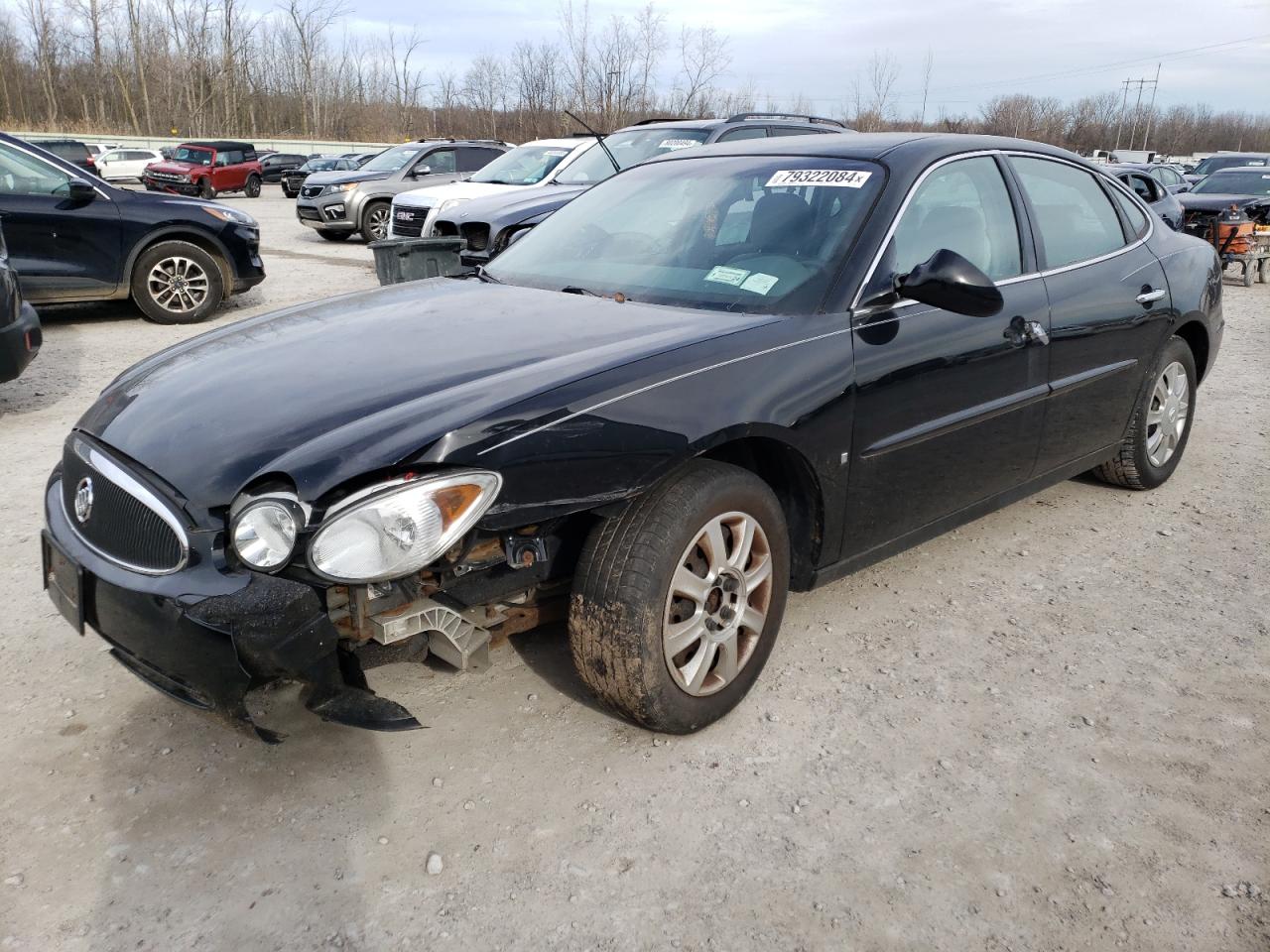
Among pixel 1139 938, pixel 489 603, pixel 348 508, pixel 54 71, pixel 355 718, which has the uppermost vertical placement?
pixel 54 71

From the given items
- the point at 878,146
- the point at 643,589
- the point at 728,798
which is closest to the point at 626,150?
the point at 878,146

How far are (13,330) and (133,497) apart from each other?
4.09 m

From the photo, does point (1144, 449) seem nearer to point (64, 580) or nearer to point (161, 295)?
point (64, 580)

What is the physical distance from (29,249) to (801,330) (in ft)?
25.5

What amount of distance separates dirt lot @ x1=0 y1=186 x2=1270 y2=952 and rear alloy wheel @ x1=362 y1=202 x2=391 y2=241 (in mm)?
13169

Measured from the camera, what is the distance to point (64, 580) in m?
2.60

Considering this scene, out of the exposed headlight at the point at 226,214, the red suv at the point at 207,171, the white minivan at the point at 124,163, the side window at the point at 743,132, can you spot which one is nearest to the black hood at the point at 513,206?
the side window at the point at 743,132

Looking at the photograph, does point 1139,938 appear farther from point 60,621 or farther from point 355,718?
point 60,621

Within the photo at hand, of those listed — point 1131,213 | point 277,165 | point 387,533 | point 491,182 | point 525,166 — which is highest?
point 277,165

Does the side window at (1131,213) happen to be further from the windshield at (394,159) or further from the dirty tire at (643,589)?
the windshield at (394,159)

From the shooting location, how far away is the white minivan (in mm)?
30406

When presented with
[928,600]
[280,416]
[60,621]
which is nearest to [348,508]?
[280,416]

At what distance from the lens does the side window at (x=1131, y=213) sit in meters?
4.44

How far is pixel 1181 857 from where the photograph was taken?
238 cm
